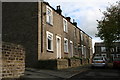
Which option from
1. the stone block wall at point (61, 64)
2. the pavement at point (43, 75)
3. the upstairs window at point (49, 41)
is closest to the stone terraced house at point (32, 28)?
the upstairs window at point (49, 41)

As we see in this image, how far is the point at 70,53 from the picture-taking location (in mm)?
29422

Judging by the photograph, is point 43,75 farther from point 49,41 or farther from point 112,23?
point 112,23

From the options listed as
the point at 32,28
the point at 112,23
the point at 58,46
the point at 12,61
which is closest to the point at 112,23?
the point at 112,23

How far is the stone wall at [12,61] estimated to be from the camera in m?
9.82

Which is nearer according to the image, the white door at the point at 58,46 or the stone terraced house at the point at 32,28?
the stone terraced house at the point at 32,28

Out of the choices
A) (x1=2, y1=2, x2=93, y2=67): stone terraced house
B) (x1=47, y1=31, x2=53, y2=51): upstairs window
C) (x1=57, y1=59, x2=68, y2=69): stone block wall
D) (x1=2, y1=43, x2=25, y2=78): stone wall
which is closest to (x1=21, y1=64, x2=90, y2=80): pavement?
(x1=2, y1=43, x2=25, y2=78): stone wall

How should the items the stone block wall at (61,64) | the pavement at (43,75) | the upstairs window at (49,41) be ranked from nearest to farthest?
the pavement at (43,75) → the stone block wall at (61,64) → the upstairs window at (49,41)

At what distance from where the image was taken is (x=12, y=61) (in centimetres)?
1043

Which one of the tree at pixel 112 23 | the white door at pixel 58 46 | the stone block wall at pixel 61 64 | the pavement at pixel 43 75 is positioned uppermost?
the tree at pixel 112 23

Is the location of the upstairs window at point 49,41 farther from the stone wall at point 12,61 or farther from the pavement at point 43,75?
the stone wall at point 12,61

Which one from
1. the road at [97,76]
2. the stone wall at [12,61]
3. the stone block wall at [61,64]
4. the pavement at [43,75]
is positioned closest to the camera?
the stone wall at [12,61]

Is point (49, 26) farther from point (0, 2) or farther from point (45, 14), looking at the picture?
point (0, 2)

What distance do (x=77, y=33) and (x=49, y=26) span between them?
47.7 ft

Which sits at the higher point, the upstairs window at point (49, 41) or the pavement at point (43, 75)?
the upstairs window at point (49, 41)
